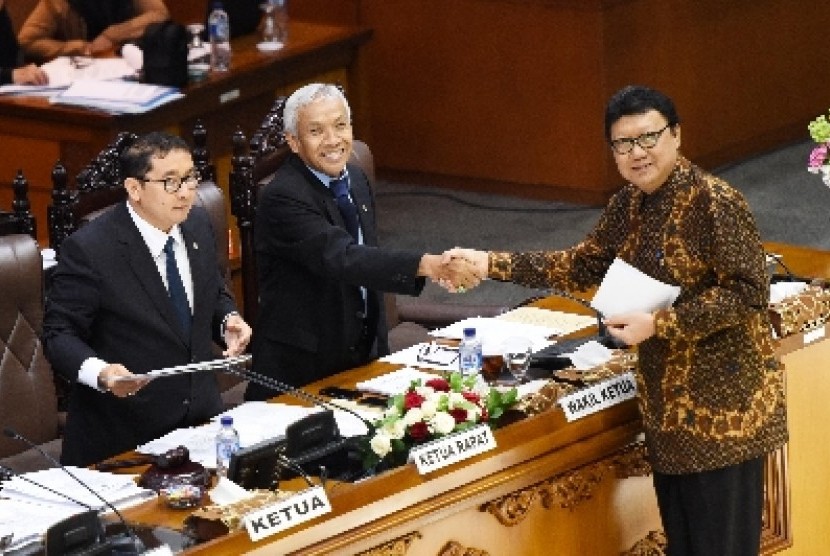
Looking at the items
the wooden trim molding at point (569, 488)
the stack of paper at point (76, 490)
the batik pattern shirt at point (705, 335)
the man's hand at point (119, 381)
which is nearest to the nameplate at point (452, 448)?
the wooden trim molding at point (569, 488)

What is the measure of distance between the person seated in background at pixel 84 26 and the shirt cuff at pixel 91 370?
4.37 metres

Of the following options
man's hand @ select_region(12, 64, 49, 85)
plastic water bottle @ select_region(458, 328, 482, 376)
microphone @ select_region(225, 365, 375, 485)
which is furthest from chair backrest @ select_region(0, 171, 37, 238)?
man's hand @ select_region(12, 64, 49, 85)

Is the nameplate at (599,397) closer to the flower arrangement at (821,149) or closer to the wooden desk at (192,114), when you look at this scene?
the flower arrangement at (821,149)

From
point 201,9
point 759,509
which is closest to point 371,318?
point 759,509

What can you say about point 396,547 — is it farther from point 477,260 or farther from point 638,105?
point 638,105

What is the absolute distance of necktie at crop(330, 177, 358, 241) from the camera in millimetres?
5742

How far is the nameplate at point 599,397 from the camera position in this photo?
5066mm

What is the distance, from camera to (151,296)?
537 cm

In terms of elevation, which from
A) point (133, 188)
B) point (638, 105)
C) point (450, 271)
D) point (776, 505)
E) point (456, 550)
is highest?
point (638, 105)

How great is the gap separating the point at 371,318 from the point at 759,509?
133 centimetres

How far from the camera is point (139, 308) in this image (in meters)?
5.36

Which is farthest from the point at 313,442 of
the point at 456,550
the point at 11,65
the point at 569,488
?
the point at 11,65

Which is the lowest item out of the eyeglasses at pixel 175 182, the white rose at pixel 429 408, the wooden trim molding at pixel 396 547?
the wooden trim molding at pixel 396 547

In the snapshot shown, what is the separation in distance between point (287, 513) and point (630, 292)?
98 centimetres
